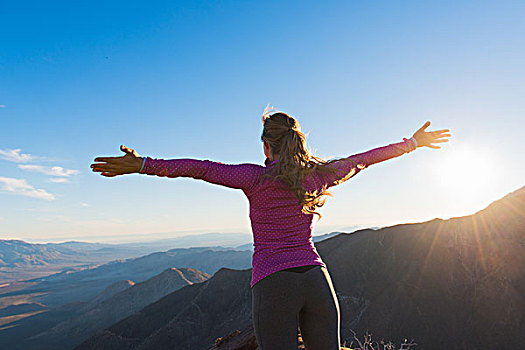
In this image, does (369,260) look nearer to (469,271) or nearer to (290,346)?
(469,271)

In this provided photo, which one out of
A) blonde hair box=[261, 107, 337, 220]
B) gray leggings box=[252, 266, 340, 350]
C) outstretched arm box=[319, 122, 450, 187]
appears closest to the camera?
gray leggings box=[252, 266, 340, 350]

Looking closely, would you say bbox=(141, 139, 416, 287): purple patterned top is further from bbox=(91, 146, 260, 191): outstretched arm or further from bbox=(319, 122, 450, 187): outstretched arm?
bbox=(319, 122, 450, 187): outstretched arm

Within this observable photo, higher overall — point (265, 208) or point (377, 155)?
point (377, 155)

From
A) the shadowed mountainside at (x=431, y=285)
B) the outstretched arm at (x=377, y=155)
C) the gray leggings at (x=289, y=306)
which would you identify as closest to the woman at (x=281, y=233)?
the gray leggings at (x=289, y=306)

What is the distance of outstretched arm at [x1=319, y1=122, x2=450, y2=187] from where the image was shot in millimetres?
2281

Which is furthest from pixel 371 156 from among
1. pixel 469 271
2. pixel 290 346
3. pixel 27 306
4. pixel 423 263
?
pixel 27 306

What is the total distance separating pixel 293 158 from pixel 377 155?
0.84 m

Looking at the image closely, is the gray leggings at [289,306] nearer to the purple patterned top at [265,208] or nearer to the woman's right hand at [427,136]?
the purple patterned top at [265,208]

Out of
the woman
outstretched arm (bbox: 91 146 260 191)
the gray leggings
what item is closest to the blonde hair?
the woman

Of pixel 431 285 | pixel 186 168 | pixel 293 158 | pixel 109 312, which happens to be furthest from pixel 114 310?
pixel 293 158

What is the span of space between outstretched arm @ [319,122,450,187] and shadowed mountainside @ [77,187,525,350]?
19.0 meters

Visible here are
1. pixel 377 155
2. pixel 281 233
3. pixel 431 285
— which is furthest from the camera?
pixel 431 285

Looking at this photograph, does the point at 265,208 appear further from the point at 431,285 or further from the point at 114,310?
the point at 114,310

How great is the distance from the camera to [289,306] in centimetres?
189
